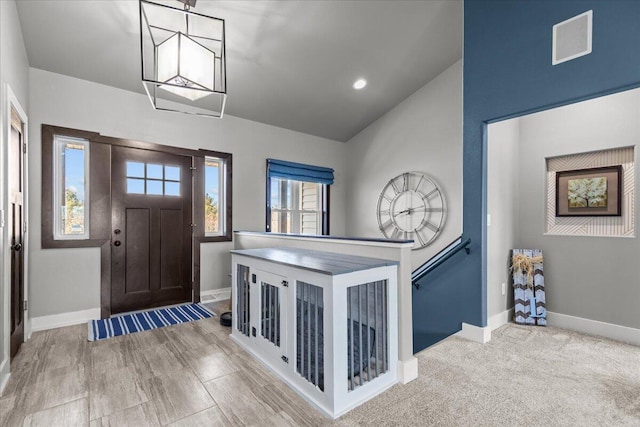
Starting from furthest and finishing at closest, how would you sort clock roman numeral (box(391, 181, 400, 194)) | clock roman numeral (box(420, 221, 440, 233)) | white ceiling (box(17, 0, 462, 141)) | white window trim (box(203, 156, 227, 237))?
clock roman numeral (box(391, 181, 400, 194)) → white window trim (box(203, 156, 227, 237)) → clock roman numeral (box(420, 221, 440, 233)) → white ceiling (box(17, 0, 462, 141))

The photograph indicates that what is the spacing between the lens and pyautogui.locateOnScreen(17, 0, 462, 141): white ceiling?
105 inches

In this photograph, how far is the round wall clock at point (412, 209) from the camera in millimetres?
4078

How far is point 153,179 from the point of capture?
3754mm

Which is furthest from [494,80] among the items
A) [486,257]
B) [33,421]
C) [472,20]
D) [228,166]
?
[33,421]

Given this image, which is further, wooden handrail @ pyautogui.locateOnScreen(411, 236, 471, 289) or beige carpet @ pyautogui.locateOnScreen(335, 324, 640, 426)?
wooden handrail @ pyautogui.locateOnScreen(411, 236, 471, 289)

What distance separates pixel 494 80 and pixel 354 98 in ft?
6.48

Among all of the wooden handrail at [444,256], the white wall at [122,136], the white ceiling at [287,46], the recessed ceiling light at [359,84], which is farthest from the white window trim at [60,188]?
the wooden handrail at [444,256]

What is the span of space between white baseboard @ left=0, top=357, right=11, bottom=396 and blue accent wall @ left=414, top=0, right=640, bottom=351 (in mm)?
3609

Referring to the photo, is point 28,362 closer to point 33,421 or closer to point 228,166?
point 33,421

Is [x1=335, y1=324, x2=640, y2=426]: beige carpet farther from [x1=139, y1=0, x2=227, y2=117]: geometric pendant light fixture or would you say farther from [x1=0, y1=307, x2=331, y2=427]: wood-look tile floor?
[x1=139, y1=0, x2=227, y2=117]: geometric pendant light fixture

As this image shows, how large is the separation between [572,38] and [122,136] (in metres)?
4.35

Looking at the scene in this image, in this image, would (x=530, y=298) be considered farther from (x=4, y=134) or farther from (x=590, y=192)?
(x=4, y=134)

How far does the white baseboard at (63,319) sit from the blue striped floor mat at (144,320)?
0.09 metres

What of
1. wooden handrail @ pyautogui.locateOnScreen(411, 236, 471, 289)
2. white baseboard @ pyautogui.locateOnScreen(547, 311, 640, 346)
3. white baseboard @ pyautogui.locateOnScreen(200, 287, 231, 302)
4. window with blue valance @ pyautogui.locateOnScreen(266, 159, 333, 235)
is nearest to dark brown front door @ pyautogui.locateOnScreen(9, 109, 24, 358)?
white baseboard @ pyautogui.locateOnScreen(200, 287, 231, 302)
